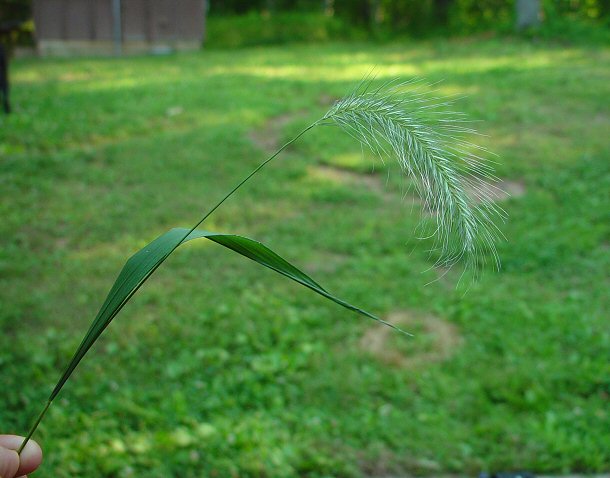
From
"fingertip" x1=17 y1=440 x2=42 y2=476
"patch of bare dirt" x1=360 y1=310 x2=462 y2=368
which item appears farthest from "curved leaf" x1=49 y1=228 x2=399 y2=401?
"patch of bare dirt" x1=360 y1=310 x2=462 y2=368

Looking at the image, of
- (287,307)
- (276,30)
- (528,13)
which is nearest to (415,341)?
(287,307)

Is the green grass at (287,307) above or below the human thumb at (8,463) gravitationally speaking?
below

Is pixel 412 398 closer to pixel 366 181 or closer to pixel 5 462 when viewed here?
pixel 5 462

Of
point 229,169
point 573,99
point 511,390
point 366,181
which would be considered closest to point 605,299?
point 511,390

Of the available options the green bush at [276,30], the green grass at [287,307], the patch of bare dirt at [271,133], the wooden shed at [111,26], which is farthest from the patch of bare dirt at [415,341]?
the green bush at [276,30]

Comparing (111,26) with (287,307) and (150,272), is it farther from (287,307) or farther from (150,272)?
(150,272)

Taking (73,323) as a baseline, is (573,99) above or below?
above

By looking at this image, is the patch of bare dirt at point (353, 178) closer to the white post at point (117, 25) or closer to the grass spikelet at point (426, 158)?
the grass spikelet at point (426, 158)

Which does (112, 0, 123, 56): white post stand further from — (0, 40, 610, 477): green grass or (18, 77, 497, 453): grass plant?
(18, 77, 497, 453): grass plant
